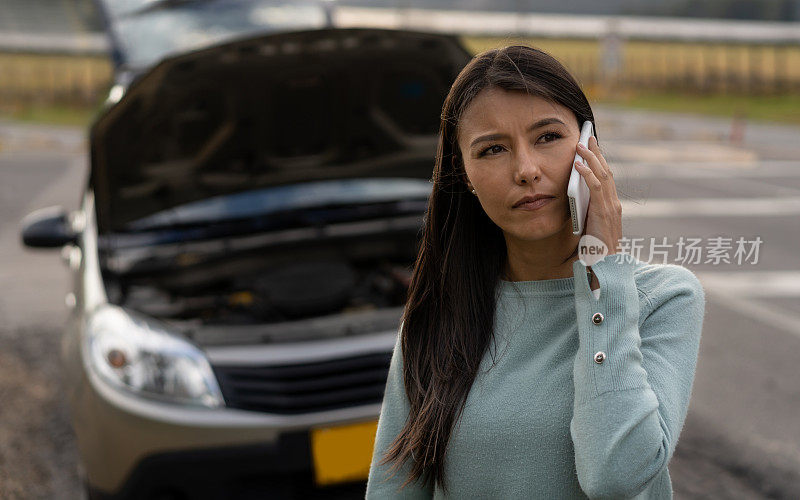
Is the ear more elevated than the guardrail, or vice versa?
the ear

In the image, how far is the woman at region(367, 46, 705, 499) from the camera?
3.94 feet

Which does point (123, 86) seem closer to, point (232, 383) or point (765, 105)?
point (232, 383)

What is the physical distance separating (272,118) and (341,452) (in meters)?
1.72

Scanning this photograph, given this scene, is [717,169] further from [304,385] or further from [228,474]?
[228,474]

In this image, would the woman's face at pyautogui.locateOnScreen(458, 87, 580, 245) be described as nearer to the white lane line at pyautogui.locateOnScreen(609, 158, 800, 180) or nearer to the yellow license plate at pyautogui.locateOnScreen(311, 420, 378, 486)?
the yellow license plate at pyautogui.locateOnScreen(311, 420, 378, 486)

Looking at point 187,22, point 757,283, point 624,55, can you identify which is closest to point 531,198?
point 187,22

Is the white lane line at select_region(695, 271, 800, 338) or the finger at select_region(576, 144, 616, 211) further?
the white lane line at select_region(695, 271, 800, 338)

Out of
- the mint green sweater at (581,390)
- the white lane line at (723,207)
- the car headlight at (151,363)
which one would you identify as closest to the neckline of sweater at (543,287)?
the mint green sweater at (581,390)

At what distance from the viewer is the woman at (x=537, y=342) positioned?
3.94ft

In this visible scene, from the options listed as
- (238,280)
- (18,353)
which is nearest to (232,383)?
(238,280)

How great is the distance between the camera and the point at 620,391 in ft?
3.89

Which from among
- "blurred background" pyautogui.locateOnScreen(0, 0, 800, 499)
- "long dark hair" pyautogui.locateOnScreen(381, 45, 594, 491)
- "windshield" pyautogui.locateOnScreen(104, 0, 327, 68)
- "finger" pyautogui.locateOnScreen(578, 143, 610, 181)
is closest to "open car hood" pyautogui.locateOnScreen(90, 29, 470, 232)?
"blurred background" pyautogui.locateOnScreen(0, 0, 800, 499)

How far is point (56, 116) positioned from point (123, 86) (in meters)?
26.6

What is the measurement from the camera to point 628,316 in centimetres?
121
